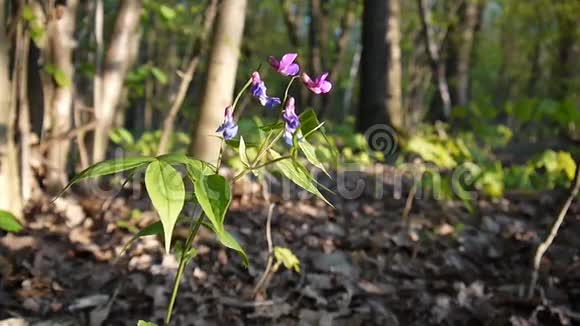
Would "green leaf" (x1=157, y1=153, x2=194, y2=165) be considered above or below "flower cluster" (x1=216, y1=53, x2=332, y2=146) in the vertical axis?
below

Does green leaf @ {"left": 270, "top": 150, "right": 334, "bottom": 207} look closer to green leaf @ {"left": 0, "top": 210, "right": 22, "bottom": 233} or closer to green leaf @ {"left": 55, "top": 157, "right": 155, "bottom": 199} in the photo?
green leaf @ {"left": 55, "top": 157, "right": 155, "bottom": 199}

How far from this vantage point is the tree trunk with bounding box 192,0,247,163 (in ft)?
10.8

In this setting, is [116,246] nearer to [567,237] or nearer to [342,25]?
[567,237]

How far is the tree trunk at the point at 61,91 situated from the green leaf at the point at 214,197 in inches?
94.6

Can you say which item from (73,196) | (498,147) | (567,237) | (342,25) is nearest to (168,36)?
(342,25)

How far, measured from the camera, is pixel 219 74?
3.30 m

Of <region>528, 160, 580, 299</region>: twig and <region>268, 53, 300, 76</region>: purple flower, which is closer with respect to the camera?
<region>268, 53, 300, 76</region>: purple flower

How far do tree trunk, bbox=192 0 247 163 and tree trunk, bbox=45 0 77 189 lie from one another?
805mm

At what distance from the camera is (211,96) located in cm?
332

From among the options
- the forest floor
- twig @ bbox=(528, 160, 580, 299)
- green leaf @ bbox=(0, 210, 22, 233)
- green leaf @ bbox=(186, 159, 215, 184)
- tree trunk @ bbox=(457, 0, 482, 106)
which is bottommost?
the forest floor

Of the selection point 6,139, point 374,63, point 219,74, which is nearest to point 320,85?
point 6,139

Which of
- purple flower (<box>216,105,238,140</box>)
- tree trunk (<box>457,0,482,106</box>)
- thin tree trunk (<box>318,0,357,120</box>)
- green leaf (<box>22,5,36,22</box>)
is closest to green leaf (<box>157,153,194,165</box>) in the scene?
purple flower (<box>216,105,238,140</box>)

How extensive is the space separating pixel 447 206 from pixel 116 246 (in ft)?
6.66

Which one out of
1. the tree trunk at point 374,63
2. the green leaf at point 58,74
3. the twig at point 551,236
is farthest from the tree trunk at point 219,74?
the tree trunk at point 374,63
